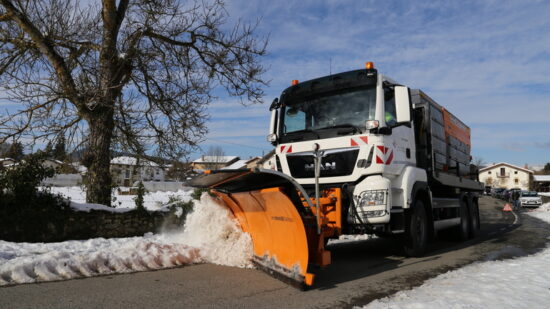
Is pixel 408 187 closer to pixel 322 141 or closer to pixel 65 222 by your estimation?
pixel 322 141

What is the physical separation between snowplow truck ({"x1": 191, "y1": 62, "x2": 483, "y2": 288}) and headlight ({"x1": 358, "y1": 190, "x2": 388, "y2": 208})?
0.04ft

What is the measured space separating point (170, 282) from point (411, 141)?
4.59 meters

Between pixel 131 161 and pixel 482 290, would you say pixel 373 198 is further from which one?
pixel 131 161

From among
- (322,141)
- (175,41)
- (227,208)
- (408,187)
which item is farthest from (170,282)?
(175,41)

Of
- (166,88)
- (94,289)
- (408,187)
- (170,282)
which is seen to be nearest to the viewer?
(94,289)

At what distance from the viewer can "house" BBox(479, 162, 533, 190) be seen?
92812mm

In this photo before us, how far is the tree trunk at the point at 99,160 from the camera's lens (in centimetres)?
1030

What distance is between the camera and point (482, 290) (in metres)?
4.48

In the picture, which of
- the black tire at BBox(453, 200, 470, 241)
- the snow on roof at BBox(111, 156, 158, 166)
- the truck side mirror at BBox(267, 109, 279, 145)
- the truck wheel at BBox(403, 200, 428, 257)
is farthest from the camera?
the snow on roof at BBox(111, 156, 158, 166)

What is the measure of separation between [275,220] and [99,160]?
667cm

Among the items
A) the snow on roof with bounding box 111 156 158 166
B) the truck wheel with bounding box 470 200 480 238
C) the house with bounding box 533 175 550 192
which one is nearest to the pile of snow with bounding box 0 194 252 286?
the snow on roof with bounding box 111 156 158 166

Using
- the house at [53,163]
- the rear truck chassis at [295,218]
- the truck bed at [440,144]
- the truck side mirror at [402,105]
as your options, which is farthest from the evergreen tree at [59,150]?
the truck bed at [440,144]

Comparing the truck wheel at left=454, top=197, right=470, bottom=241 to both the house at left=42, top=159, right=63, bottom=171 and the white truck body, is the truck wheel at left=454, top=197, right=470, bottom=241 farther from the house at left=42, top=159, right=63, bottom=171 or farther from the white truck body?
the house at left=42, top=159, right=63, bottom=171

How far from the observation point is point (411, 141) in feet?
23.6
